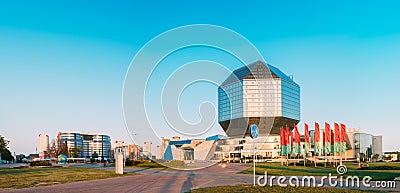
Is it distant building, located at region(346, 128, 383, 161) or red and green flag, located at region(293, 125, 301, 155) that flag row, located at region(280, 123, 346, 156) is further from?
distant building, located at region(346, 128, 383, 161)

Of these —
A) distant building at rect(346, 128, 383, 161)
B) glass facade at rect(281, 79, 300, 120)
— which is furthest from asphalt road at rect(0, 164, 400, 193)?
glass facade at rect(281, 79, 300, 120)

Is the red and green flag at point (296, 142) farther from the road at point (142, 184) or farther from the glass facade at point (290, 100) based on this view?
the glass facade at point (290, 100)

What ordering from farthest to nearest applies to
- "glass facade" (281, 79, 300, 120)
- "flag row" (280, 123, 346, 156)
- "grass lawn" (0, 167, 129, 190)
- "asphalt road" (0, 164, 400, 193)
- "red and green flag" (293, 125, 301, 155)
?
"glass facade" (281, 79, 300, 120)
"red and green flag" (293, 125, 301, 155)
"flag row" (280, 123, 346, 156)
"grass lawn" (0, 167, 129, 190)
"asphalt road" (0, 164, 400, 193)

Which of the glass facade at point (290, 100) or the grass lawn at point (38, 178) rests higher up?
the glass facade at point (290, 100)

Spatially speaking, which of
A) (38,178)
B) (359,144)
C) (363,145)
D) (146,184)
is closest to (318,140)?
(146,184)

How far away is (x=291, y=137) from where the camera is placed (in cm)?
5850

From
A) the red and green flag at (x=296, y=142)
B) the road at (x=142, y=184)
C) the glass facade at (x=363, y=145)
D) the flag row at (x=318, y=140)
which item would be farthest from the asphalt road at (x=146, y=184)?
the glass facade at (x=363, y=145)

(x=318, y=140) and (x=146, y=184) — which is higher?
(x=146, y=184)

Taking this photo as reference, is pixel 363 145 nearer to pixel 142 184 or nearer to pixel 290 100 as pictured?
pixel 290 100

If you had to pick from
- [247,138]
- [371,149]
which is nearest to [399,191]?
[247,138]

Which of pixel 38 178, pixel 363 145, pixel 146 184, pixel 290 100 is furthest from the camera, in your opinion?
pixel 290 100

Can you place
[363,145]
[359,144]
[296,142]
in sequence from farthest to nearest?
1. [363,145]
2. [359,144]
3. [296,142]

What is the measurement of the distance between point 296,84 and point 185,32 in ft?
464

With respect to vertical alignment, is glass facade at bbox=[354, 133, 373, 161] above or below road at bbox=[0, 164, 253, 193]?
below
